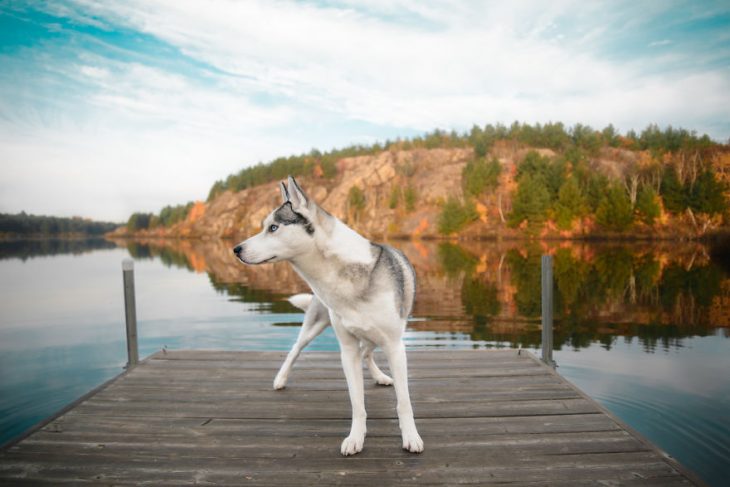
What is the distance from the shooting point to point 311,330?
5199 mm

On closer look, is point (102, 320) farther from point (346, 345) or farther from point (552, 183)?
point (552, 183)

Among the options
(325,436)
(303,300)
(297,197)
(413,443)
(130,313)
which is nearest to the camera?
(297,197)

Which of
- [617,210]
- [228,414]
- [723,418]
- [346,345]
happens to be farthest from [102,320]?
[617,210]

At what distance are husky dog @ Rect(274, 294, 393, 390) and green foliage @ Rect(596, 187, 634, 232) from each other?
66.7 metres

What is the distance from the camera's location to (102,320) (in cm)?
1614

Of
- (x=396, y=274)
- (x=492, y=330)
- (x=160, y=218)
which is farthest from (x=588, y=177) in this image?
(x=160, y=218)

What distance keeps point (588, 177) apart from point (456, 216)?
22.7 metres

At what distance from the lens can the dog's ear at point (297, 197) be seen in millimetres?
3350

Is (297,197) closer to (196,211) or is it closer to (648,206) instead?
(648,206)

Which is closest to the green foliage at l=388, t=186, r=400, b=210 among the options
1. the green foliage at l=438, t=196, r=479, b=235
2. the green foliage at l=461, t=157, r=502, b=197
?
the green foliage at l=461, t=157, r=502, b=197

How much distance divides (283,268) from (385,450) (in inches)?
1134

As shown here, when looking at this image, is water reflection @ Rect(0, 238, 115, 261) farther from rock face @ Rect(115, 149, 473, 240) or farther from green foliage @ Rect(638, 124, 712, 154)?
green foliage @ Rect(638, 124, 712, 154)

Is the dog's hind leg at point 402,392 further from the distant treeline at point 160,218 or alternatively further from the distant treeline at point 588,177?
the distant treeline at point 160,218

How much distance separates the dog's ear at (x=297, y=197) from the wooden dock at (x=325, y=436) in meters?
2.18
